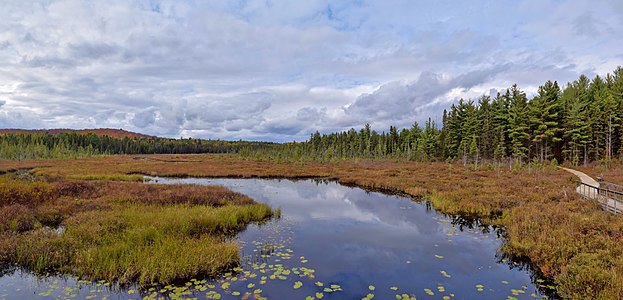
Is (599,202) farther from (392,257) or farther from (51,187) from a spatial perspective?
(51,187)

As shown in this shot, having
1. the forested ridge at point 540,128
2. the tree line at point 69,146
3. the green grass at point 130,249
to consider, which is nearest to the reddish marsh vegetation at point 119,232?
the green grass at point 130,249

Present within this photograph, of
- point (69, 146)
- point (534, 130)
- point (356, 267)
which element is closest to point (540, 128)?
point (534, 130)

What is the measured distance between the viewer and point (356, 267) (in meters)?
11.8

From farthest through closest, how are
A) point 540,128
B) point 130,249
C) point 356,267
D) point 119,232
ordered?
point 540,128 → point 119,232 → point 356,267 → point 130,249

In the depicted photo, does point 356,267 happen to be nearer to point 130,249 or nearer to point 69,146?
point 130,249

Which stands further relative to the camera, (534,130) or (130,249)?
(534,130)

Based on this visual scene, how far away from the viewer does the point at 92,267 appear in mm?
10078

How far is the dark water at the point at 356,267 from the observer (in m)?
9.37

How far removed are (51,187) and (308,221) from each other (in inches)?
651

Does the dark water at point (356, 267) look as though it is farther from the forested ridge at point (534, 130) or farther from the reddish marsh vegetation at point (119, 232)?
the forested ridge at point (534, 130)

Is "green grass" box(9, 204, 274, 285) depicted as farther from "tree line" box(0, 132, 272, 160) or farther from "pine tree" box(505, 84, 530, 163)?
"tree line" box(0, 132, 272, 160)

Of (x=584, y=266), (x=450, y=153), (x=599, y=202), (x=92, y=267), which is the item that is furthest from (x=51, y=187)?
(x=450, y=153)

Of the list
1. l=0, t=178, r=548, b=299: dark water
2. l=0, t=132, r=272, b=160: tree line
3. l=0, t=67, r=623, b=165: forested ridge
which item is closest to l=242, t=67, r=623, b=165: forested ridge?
l=0, t=67, r=623, b=165: forested ridge

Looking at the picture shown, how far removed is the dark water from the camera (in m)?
9.37
